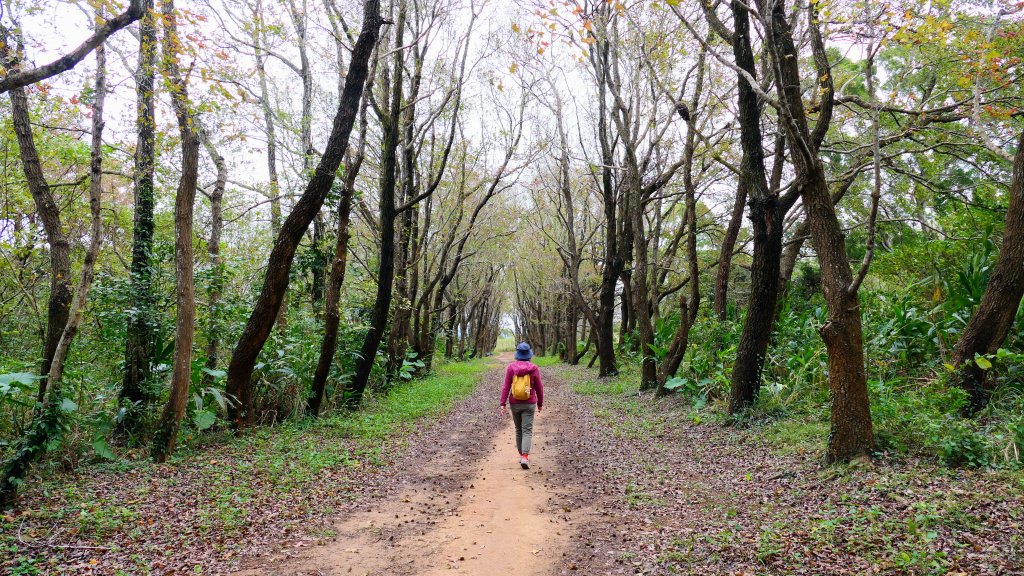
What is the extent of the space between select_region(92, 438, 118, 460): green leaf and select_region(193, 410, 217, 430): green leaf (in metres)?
1.09

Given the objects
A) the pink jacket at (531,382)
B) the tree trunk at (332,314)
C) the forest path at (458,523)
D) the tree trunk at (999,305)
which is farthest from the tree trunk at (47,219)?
the tree trunk at (999,305)

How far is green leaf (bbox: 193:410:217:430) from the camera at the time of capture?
753 cm

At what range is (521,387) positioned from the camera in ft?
25.1

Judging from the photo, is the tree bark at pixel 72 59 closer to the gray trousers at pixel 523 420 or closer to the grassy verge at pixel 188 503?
the grassy verge at pixel 188 503

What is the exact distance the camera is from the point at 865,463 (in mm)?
5164

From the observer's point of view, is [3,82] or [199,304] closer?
[3,82]

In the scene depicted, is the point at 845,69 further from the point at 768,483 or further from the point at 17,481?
the point at 17,481

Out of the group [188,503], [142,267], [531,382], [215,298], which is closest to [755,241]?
[531,382]

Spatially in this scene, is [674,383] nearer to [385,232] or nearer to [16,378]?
[385,232]

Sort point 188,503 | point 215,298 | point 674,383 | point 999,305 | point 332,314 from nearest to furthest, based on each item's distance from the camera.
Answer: point 188,503 < point 999,305 < point 215,298 < point 332,314 < point 674,383

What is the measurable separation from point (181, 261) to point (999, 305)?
9566mm

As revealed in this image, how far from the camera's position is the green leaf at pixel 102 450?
6352mm

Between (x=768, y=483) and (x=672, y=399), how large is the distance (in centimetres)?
554

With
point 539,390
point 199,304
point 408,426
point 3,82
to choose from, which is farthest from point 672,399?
point 3,82
